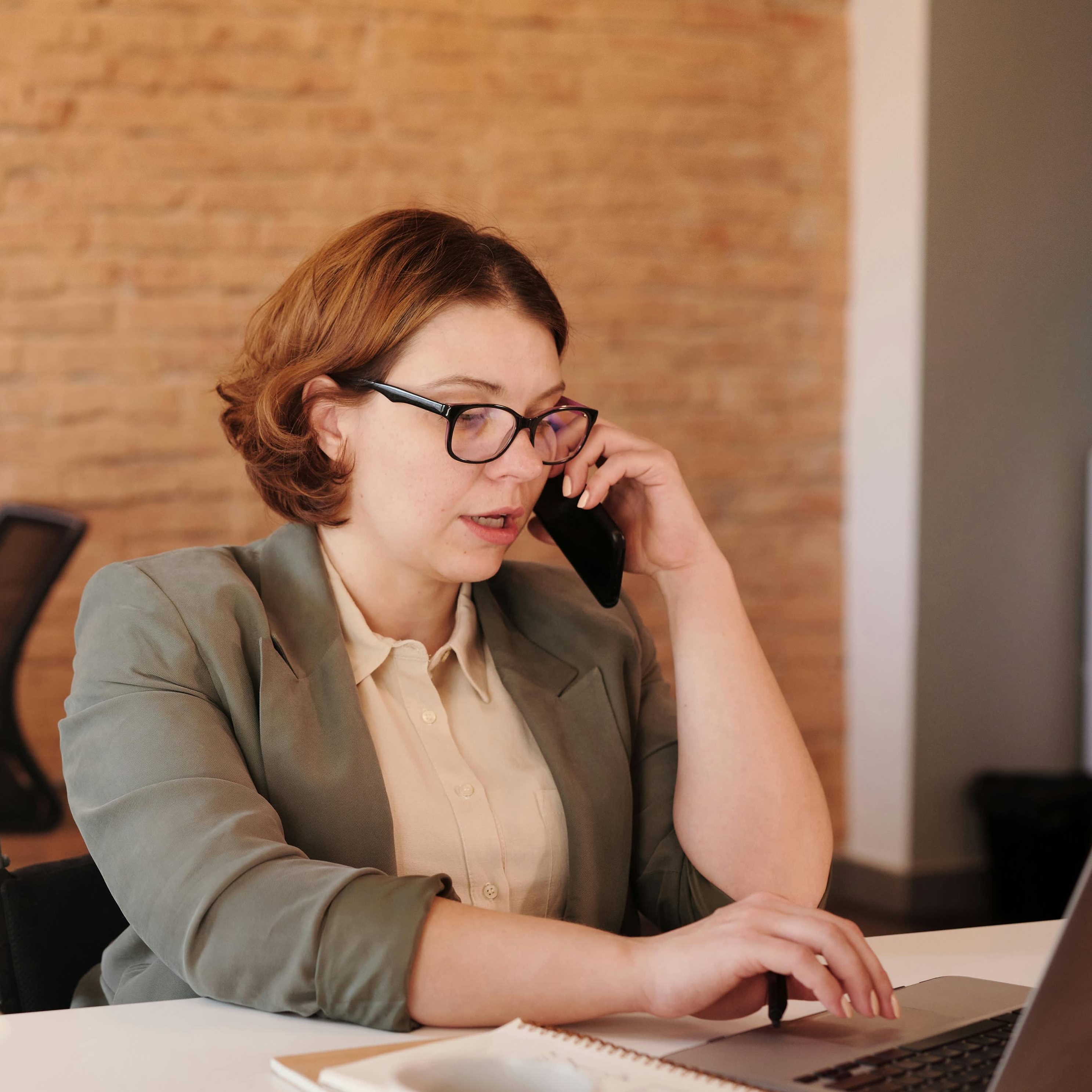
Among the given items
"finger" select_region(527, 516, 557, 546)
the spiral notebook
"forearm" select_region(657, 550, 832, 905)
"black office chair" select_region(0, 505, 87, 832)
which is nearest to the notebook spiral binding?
the spiral notebook

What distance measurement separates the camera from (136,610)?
1204 millimetres

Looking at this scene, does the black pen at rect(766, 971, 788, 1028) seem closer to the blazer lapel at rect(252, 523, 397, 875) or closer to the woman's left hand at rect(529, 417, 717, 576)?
the blazer lapel at rect(252, 523, 397, 875)

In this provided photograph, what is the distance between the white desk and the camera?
31.9 inches

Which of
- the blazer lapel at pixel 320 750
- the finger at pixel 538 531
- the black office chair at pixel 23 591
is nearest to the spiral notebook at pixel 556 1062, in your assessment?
the blazer lapel at pixel 320 750

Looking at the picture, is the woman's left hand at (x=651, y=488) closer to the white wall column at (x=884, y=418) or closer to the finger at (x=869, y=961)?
the finger at (x=869, y=961)

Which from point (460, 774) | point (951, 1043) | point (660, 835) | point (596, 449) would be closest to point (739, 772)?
point (660, 835)

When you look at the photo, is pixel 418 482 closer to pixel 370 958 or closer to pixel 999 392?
pixel 370 958

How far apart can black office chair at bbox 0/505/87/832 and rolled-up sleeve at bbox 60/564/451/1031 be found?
A: 1.68 metres

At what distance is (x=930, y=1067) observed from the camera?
793 millimetres

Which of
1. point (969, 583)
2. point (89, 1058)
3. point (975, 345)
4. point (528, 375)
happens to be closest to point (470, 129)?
point (975, 345)

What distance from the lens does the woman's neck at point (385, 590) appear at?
4.66 feet

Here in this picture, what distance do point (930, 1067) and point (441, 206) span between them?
2806 millimetres

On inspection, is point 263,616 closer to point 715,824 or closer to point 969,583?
point 715,824

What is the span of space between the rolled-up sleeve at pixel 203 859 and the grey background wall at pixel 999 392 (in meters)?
2.79
